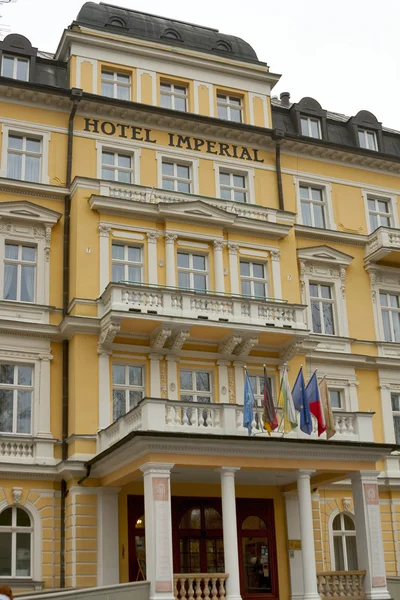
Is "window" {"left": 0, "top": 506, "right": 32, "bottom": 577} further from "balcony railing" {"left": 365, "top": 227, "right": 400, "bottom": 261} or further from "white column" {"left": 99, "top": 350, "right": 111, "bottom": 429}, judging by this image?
"balcony railing" {"left": 365, "top": 227, "right": 400, "bottom": 261}

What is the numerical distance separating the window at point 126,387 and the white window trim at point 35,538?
3.43m

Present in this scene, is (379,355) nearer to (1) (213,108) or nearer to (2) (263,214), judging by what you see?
(2) (263,214)

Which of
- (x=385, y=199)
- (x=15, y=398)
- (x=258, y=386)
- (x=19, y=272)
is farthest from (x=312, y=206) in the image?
(x=15, y=398)

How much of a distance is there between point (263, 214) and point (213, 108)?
4.47m

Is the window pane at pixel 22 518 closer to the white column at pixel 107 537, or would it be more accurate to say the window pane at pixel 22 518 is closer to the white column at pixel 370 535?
the white column at pixel 107 537

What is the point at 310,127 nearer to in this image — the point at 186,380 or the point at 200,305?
the point at 200,305

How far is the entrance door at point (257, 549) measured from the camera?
78.7 feet

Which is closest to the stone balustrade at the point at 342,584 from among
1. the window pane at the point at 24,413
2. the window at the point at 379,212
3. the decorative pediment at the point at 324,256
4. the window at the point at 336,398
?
the window at the point at 336,398

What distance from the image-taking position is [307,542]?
20797 mm

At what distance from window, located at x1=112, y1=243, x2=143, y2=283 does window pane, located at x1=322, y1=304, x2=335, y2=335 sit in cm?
707

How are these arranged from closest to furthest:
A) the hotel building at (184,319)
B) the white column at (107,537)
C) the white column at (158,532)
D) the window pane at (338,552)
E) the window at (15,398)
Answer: the white column at (158,532), the hotel building at (184,319), the white column at (107,537), the window at (15,398), the window pane at (338,552)

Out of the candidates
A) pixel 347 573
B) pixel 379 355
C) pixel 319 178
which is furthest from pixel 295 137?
pixel 347 573

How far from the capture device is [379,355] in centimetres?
2894

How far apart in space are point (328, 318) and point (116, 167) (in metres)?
8.99
